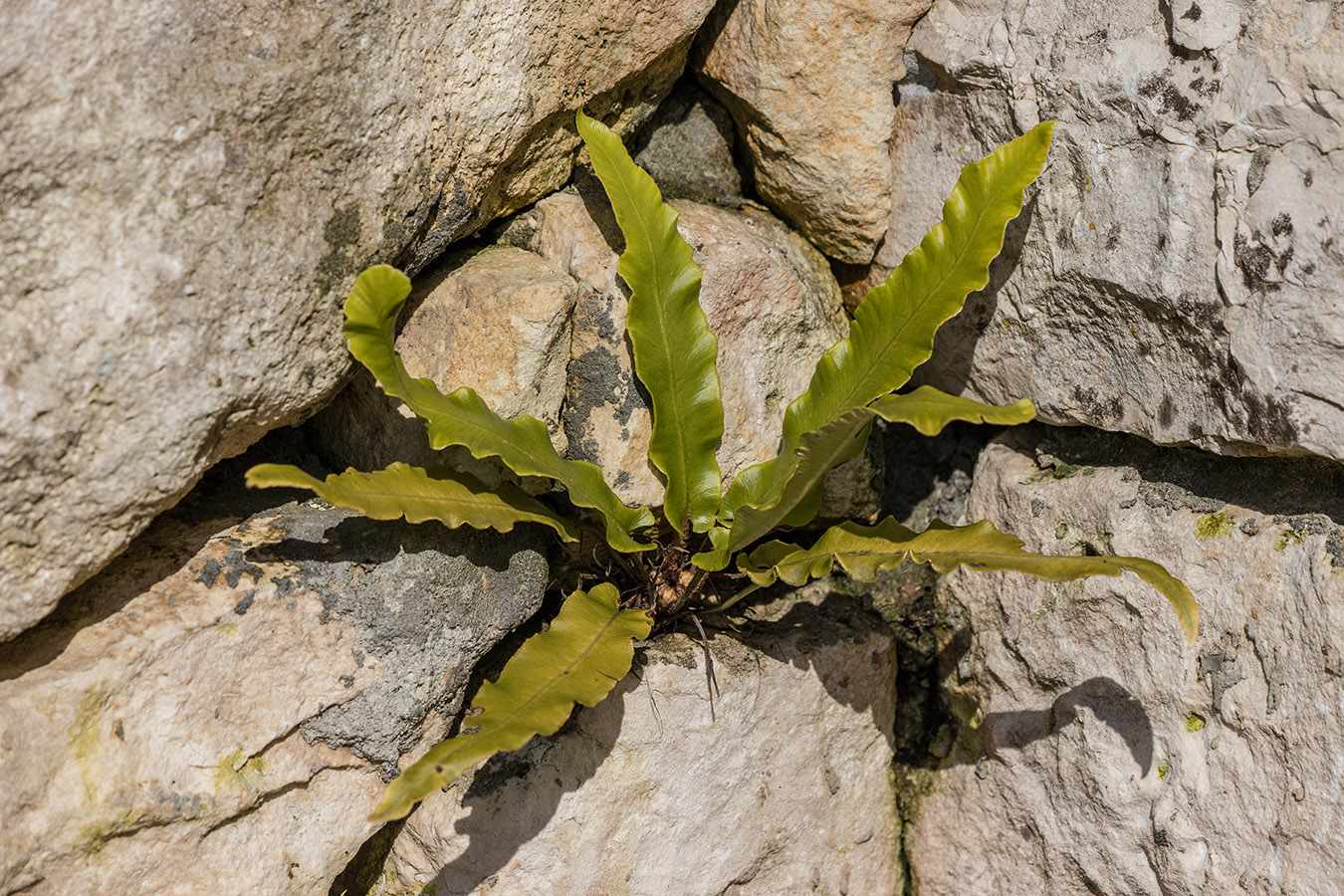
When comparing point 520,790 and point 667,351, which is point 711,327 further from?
point 520,790

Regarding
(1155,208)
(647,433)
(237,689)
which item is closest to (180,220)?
(237,689)

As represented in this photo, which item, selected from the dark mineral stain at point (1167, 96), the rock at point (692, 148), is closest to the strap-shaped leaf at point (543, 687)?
the rock at point (692, 148)

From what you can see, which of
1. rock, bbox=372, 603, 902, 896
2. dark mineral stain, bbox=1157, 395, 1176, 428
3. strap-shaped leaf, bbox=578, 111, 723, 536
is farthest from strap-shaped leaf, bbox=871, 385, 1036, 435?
rock, bbox=372, 603, 902, 896

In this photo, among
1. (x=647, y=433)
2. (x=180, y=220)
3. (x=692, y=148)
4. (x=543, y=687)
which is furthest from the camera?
(x=692, y=148)

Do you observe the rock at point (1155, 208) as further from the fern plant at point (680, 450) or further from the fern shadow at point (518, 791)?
the fern shadow at point (518, 791)

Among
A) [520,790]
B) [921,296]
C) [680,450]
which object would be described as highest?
[921,296]

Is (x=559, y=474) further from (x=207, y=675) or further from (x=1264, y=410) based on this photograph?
(x=1264, y=410)

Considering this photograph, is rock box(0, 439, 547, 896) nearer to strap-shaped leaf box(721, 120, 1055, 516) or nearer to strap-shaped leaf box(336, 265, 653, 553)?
strap-shaped leaf box(336, 265, 653, 553)
